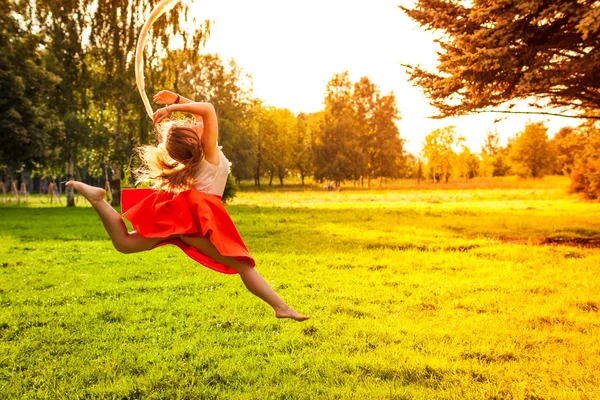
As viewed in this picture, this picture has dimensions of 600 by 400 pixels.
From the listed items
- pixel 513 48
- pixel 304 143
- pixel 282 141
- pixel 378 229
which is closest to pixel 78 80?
pixel 378 229

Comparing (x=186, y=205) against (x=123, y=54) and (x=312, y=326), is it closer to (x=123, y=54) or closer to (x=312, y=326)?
(x=312, y=326)

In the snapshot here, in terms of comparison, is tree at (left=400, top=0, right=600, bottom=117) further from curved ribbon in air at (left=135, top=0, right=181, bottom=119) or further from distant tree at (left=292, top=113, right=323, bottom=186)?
distant tree at (left=292, top=113, right=323, bottom=186)

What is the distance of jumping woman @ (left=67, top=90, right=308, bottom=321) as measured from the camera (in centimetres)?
452

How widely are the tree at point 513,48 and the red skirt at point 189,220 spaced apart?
27.8 feet

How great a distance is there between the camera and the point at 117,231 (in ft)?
15.2

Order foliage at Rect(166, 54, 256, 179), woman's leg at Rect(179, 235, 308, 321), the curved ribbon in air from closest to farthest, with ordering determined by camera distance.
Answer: woman's leg at Rect(179, 235, 308, 321)
the curved ribbon in air
foliage at Rect(166, 54, 256, 179)

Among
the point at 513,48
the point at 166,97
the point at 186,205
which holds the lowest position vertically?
the point at 186,205

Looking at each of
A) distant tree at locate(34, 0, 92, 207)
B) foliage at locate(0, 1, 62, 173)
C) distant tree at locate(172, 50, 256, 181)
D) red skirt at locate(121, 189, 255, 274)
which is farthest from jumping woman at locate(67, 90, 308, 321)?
distant tree at locate(172, 50, 256, 181)

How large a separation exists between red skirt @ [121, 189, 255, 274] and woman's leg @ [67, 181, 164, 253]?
12cm

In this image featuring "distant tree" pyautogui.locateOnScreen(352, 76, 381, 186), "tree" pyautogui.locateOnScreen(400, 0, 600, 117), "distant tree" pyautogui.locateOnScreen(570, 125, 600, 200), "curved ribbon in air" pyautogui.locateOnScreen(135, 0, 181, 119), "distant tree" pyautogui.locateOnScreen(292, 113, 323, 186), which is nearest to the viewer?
"curved ribbon in air" pyautogui.locateOnScreen(135, 0, 181, 119)

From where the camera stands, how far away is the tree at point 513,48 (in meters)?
11.6

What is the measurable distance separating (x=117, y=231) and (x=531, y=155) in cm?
8162

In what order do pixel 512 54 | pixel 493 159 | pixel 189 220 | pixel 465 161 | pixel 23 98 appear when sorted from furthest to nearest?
pixel 493 159 < pixel 465 161 < pixel 23 98 < pixel 512 54 < pixel 189 220

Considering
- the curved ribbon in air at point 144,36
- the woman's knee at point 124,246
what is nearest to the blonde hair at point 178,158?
the curved ribbon in air at point 144,36
